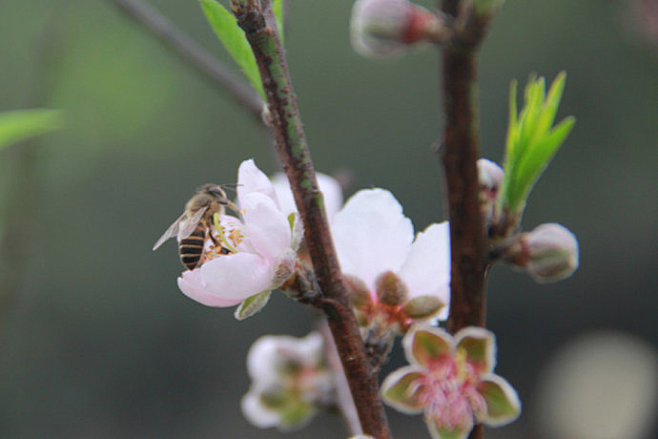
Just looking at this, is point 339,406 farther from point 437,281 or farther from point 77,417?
point 77,417

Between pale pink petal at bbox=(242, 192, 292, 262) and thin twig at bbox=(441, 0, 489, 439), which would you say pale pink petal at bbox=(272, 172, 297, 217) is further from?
thin twig at bbox=(441, 0, 489, 439)

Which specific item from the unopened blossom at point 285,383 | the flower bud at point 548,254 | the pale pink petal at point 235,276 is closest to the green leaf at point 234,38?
the pale pink petal at point 235,276

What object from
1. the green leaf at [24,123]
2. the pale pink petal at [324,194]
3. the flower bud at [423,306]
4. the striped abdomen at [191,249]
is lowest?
the flower bud at [423,306]

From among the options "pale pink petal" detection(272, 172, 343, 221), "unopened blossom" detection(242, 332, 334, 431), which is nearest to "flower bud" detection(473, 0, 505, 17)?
"pale pink petal" detection(272, 172, 343, 221)

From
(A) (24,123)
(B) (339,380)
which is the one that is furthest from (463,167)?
(B) (339,380)

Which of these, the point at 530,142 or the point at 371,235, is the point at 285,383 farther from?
the point at 530,142

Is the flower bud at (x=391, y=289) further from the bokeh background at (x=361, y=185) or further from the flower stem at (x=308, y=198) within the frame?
the bokeh background at (x=361, y=185)
